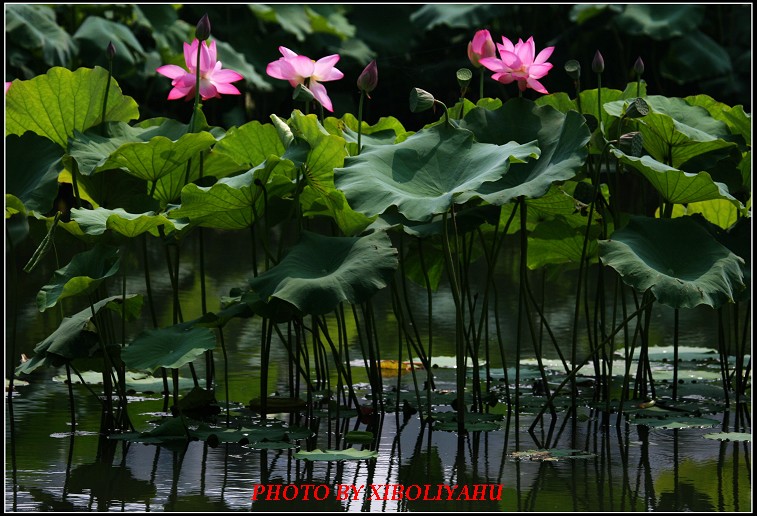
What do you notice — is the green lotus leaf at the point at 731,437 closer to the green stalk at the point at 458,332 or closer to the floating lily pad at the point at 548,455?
the floating lily pad at the point at 548,455

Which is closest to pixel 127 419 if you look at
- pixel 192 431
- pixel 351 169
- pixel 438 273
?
pixel 192 431

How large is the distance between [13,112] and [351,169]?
83 centimetres

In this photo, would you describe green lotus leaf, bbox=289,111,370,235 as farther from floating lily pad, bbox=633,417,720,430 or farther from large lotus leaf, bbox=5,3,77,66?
large lotus leaf, bbox=5,3,77,66

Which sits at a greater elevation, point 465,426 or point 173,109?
point 173,109

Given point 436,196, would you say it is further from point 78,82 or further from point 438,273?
point 78,82

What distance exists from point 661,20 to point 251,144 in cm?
853

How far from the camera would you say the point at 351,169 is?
2.04 m

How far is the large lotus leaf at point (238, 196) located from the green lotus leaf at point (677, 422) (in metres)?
0.87

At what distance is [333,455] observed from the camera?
1.94 m

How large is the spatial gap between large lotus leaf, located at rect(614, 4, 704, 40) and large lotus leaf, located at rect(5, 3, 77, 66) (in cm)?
502

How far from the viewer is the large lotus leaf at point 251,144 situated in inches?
91.4

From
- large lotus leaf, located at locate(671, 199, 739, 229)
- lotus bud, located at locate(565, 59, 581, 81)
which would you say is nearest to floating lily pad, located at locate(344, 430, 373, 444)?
lotus bud, located at locate(565, 59, 581, 81)

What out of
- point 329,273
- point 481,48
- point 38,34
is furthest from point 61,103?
point 38,34

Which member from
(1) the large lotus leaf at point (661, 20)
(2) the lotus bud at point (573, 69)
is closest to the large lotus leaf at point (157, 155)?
(2) the lotus bud at point (573, 69)
